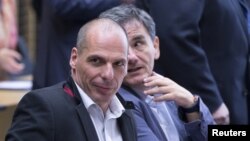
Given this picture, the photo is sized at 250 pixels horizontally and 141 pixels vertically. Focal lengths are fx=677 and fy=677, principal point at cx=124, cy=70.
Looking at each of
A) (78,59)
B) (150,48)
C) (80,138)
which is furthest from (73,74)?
(150,48)

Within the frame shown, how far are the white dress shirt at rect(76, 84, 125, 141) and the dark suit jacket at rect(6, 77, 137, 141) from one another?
4cm

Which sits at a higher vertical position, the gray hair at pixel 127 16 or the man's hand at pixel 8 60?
the gray hair at pixel 127 16

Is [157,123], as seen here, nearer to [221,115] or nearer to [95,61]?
[95,61]

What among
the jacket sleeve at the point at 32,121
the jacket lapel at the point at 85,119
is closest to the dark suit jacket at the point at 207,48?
the jacket lapel at the point at 85,119

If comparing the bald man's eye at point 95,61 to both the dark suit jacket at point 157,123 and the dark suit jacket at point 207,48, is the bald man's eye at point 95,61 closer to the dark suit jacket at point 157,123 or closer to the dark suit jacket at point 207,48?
the dark suit jacket at point 157,123

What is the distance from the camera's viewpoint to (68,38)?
318cm

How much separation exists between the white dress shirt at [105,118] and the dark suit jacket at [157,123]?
0.73 ft

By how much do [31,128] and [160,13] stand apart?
4.46 feet

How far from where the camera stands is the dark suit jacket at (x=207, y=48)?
323 centimetres

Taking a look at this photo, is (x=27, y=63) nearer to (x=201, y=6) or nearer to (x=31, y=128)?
(x=201, y=6)

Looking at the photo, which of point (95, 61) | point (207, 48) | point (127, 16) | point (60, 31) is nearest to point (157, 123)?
point (127, 16)

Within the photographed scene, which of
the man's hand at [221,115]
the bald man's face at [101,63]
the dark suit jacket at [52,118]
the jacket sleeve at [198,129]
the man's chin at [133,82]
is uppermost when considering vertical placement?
the bald man's face at [101,63]

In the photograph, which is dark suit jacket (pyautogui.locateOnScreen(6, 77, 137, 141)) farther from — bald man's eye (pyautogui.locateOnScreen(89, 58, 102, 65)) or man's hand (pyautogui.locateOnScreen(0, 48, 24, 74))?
man's hand (pyautogui.locateOnScreen(0, 48, 24, 74))

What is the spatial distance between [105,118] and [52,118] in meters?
0.24
